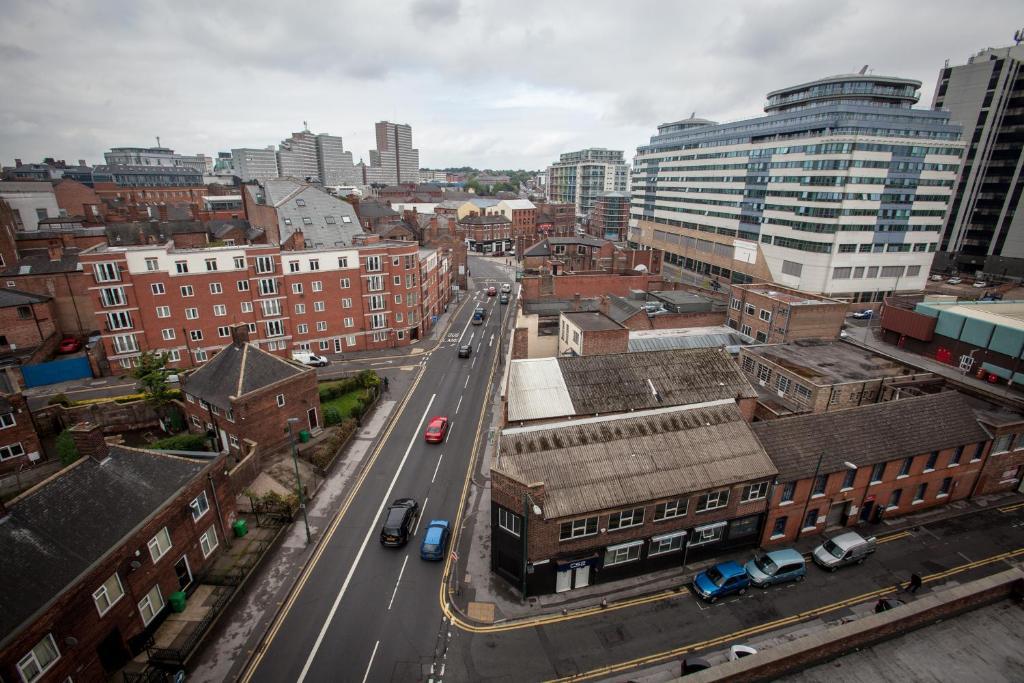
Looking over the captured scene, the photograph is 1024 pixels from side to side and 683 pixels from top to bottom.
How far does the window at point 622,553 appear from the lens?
1001 inches

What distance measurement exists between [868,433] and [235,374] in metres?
45.6

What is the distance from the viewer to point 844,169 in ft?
258

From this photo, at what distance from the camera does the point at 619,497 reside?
24250 millimetres

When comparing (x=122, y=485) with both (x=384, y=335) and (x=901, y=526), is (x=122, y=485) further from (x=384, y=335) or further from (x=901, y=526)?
(x=901, y=526)

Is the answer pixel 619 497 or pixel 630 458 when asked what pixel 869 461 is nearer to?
pixel 630 458

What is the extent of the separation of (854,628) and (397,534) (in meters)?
23.2

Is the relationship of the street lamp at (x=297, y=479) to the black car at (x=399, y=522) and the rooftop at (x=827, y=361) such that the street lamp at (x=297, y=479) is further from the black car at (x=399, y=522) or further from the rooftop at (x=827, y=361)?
the rooftop at (x=827, y=361)

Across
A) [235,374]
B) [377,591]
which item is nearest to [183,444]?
[235,374]

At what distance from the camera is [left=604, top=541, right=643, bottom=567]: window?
83.5 feet

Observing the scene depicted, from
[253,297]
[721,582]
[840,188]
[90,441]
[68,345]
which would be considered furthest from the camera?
[840,188]

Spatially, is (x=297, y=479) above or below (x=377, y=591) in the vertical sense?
above

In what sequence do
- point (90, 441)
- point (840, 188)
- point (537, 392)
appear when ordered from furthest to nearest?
point (840, 188) → point (537, 392) → point (90, 441)

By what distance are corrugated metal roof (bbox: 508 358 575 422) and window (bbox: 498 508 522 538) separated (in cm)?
A: 731

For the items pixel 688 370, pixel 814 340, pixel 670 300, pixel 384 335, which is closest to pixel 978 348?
pixel 814 340
